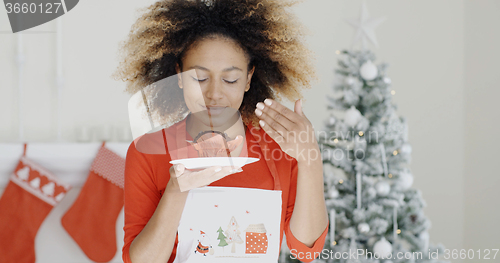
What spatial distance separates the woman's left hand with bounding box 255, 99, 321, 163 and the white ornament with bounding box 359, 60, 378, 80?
94cm

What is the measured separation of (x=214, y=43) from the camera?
0.79 m

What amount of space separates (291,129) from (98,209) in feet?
4.24

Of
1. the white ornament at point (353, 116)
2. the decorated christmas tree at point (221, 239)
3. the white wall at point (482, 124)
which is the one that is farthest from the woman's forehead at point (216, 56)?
the white wall at point (482, 124)

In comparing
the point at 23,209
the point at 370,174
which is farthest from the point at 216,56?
the point at 23,209

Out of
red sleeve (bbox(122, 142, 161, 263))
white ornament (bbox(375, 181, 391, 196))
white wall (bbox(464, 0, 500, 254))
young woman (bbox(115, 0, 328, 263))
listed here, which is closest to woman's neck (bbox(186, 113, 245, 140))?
young woman (bbox(115, 0, 328, 263))

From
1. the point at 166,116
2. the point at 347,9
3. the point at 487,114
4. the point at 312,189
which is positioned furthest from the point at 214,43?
the point at 487,114

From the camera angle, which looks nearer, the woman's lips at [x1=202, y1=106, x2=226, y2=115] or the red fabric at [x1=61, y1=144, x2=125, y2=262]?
the woman's lips at [x1=202, y1=106, x2=226, y2=115]

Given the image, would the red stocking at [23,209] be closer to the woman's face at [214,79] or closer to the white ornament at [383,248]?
the woman's face at [214,79]

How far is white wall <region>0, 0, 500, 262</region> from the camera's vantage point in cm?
194

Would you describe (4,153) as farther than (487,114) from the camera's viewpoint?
No

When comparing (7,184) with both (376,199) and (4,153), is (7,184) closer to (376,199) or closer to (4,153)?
(4,153)

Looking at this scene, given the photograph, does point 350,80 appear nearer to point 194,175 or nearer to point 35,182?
point 194,175

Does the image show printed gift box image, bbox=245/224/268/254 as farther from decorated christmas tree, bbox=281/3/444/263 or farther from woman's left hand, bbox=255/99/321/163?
decorated christmas tree, bbox=281/3/444/263

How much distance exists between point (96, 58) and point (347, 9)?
1.50m
